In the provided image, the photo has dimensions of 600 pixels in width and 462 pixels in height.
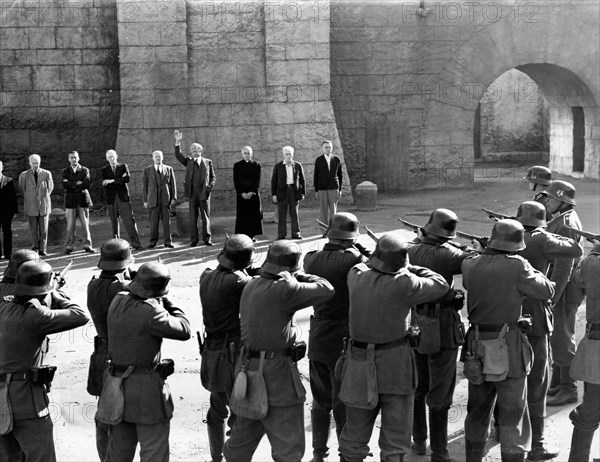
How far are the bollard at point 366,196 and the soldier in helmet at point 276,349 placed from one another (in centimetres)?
1076

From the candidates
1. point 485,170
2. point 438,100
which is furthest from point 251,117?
point 485,170

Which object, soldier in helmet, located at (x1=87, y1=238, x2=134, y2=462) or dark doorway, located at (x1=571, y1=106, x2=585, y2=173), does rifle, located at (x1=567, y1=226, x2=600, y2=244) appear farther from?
dark doorway, located at (x1=571, y1=106, x2=585, y2=173)

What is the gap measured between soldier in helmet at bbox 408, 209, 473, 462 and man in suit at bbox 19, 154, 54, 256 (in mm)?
8198

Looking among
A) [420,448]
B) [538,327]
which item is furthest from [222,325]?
[538,327]

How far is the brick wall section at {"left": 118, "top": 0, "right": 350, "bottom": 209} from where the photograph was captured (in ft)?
57.0

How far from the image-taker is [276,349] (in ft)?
21.3

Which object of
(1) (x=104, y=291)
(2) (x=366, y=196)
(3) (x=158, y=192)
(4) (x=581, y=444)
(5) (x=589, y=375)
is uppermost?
(3) (x=158, y=192)

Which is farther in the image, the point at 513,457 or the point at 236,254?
the point at 236,254

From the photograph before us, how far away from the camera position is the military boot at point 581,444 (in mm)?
6664

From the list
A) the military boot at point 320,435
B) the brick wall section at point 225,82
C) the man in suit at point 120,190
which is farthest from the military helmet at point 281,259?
the brick wall section at point 225,82

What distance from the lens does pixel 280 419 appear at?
643cm

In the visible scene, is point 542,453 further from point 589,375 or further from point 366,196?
point 366,196

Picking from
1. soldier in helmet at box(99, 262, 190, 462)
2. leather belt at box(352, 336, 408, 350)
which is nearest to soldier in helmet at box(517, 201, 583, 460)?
leather belt at box(352, 336, 408, 350)

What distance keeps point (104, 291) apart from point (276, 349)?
1428 mm
